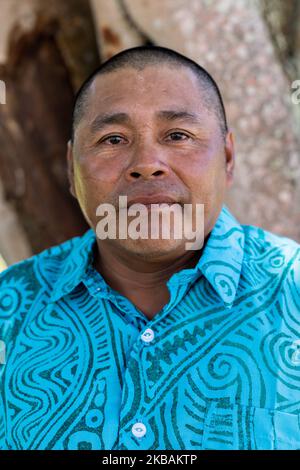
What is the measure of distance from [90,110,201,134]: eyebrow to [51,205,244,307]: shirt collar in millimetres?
327

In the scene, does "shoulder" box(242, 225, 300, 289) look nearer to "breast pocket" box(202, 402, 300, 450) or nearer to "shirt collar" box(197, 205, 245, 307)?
"shirt collar" box(197, 205, 245, 307)

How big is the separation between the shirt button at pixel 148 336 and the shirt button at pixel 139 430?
226 mm

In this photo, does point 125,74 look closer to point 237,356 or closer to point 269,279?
point 269,279

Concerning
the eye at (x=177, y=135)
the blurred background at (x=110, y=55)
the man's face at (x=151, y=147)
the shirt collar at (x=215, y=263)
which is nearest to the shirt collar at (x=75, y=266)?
the shirt collar at (x=215, y=263)

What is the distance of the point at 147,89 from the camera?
2281 mm

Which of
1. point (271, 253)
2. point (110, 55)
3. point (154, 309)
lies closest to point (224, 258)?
point (271, 253)

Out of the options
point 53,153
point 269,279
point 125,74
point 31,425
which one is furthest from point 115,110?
point 53,153

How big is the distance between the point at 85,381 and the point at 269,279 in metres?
0.58

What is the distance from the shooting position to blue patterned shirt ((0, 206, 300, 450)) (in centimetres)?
198

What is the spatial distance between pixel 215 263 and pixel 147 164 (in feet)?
1.12

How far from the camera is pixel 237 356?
2049mm

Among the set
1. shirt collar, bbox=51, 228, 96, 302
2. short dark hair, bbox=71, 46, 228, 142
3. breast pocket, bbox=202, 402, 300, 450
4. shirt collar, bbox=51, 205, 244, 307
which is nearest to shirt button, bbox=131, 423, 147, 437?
breast pocket, bbox=202, 402, 300, 450

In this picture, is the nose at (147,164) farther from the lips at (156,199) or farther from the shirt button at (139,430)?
the shirt button at (139,430)
